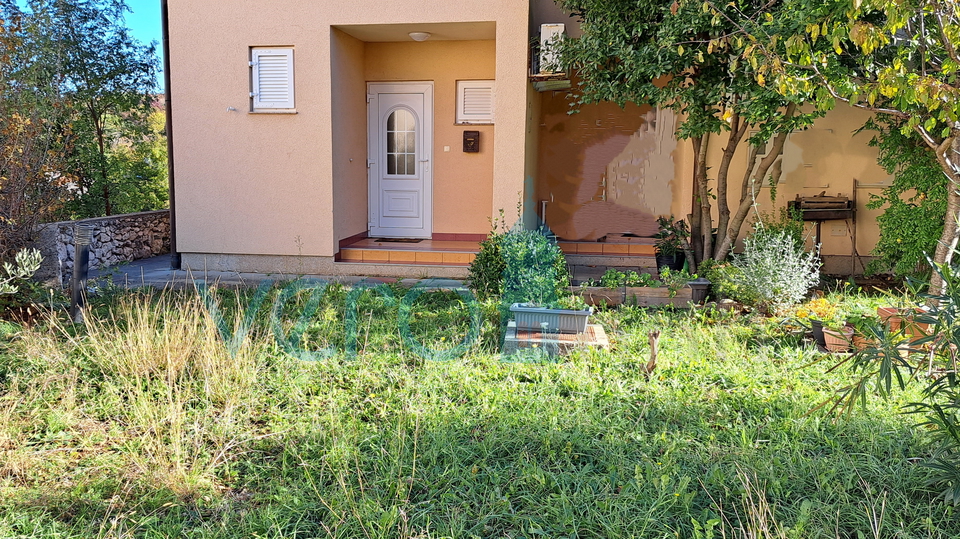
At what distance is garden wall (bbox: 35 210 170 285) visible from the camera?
302 inches

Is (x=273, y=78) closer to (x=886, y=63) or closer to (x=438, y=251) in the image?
(x=438, y=251)

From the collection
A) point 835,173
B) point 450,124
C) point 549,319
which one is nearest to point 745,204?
point 835,173

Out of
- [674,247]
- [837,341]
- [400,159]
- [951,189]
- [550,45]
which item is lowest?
[837,341]

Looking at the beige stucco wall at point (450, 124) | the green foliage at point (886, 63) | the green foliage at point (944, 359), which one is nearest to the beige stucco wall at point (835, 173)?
the green foliage at point (886, 63)

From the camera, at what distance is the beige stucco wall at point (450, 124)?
31.9ft

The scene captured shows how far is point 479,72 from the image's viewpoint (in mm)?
9695

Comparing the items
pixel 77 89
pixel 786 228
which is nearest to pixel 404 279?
pixel 786 228

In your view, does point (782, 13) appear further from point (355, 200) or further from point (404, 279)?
point (355, 200)

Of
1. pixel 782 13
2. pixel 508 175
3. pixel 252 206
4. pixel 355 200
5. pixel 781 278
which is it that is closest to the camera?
pixel 782 13

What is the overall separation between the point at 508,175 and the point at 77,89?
7.51 m

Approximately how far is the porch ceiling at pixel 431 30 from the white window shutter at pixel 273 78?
0.79 m

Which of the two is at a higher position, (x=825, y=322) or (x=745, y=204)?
(x=745, y=204)

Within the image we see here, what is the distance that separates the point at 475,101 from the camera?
979cm

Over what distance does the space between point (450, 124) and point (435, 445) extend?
6880 mm
